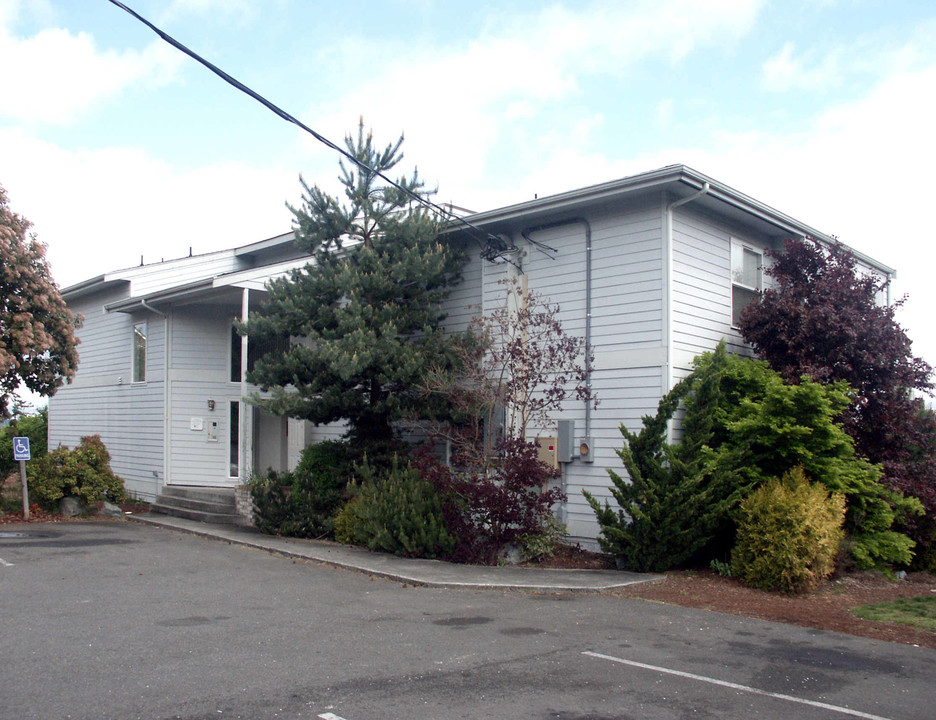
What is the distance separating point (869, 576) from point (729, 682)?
5.95m

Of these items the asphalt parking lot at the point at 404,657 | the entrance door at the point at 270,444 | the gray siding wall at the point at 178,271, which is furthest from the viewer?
the gray siding wall at the point at 178,271

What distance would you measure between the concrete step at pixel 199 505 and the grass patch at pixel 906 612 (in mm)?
11469

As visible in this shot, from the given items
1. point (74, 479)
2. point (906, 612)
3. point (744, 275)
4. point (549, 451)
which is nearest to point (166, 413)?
point (74, 479)

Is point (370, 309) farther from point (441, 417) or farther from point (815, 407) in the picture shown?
point (815, 407)

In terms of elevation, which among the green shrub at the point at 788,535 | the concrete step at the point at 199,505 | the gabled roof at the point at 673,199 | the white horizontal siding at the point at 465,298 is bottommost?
the concrete step at the point at 199,505

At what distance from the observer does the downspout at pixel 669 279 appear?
1212 cm

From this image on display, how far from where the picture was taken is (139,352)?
2142cm

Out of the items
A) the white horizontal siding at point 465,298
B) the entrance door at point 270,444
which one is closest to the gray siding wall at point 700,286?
the white horizontal siding at point 465,298

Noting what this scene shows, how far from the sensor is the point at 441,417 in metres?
14.0

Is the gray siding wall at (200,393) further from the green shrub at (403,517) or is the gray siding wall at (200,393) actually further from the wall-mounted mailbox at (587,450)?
the wall-mounted mailbox at (587,450)

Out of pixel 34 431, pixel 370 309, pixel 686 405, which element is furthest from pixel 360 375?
pixel 34 431

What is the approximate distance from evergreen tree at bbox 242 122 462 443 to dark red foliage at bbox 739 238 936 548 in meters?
5.27

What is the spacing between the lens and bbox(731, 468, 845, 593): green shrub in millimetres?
10109

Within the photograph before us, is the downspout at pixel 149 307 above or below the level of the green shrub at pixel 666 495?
above
